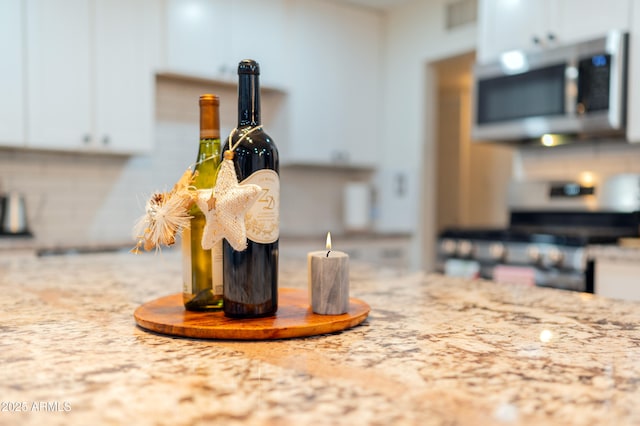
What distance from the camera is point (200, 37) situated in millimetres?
3402

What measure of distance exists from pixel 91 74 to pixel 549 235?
2.53 metres

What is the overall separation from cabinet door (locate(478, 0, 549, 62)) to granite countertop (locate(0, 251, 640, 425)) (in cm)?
231

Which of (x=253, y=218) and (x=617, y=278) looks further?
(x=617, y=278)

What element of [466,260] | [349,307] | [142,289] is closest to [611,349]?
[349,307]

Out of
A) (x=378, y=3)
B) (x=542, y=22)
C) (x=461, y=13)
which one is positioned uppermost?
(x=378, y=3)

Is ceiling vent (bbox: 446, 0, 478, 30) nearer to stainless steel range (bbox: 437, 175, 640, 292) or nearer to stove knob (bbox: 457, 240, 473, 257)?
stainless steel range (bbox: 437, 175, 640, 292)

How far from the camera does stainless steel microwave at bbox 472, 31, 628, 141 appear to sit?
2641mm

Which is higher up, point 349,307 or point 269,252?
point 269,252

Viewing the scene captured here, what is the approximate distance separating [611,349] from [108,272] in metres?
1.25

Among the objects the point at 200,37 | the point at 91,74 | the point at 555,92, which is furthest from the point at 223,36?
the point at 555,92

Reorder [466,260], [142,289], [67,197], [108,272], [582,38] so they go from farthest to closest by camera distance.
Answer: [67,197] → [466,260] → [582,38] → [108,272] → [142,289]

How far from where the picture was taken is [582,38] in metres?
2.80

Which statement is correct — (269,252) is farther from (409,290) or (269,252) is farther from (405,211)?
(405,211)

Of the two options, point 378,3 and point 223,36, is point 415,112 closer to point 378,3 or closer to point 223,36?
point 378,3
